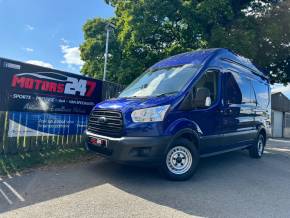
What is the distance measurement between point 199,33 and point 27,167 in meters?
11.4

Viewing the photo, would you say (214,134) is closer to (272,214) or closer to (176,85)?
(176,85)

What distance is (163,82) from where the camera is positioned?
6277 millimetres

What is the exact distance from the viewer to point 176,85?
5.95 metres

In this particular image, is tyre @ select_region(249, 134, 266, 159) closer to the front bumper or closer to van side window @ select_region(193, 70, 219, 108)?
van side window @ select_region(193, 70, 219, 108)

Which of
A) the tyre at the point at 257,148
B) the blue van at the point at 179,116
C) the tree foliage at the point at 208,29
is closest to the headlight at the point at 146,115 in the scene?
the blue van at the point at 179,116

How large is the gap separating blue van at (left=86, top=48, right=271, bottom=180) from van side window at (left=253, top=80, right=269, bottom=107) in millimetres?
912

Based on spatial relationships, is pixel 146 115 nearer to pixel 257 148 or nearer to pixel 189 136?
pixel 189 136

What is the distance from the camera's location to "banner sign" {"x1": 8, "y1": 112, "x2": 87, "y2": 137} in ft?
22.5

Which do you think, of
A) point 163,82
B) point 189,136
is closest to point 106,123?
point 163,82

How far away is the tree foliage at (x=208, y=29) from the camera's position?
13.6m

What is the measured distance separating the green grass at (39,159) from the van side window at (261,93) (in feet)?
17.1

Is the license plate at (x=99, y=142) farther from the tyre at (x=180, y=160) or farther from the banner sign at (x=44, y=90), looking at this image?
the banner sign at (x=44, y=90)

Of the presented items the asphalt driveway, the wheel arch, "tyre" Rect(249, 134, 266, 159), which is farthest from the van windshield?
"tyre" Rect(249, 134, 266, 159)

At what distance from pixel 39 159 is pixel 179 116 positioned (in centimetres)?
351
